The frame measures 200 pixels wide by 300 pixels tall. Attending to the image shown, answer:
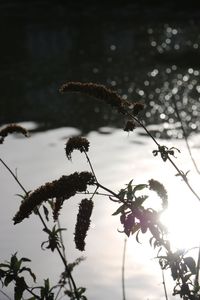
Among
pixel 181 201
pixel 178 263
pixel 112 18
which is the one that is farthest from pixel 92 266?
pixel 112 18

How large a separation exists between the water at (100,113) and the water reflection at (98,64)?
0.15 feet

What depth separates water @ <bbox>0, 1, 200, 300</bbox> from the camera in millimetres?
8945

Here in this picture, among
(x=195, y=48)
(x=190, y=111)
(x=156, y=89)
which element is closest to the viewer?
(x=190, y=111)

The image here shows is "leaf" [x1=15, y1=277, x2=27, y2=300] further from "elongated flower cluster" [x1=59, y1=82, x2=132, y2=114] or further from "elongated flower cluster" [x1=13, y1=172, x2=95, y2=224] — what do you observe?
"elongated flower cluster" [x1=59, y1=82, x2=132, y2=114]

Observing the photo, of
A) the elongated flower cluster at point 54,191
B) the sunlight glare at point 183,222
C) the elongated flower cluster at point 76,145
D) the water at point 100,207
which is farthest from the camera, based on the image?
the sunlight glare at point 183,222

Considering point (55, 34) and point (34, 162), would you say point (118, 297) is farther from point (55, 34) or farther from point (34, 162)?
point (55, 34)

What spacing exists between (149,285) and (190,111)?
12350 mm

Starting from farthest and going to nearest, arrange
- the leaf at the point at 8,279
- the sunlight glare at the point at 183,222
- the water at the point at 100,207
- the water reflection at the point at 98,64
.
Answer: the water reflection at the point at 98,64
the sunlight glare at the point at 183,222
the water at the point at 100,207
the leaf at the point at 8,279

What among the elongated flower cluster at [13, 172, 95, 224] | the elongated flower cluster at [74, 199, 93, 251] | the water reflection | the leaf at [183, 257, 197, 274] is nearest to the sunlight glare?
the leaf at [183, 257, 197, 274]

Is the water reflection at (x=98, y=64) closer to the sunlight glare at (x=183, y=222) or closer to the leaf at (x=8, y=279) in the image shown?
the sunlight glare at (x=183, y=222)

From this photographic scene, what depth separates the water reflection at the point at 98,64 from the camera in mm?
20062

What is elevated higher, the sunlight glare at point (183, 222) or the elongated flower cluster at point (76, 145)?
the sunlight glare at point (183, 222)

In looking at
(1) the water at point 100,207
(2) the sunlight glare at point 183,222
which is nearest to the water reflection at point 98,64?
(1) the water at point 100,207

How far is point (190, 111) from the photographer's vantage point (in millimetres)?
19891
